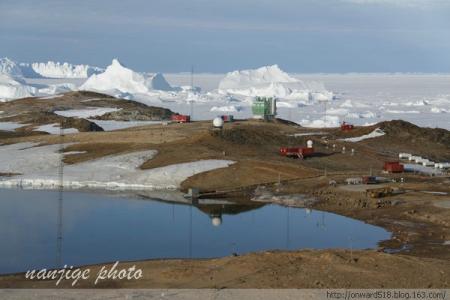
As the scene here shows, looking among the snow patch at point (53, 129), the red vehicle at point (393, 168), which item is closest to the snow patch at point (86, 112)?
the snow patch at point (53, 129)

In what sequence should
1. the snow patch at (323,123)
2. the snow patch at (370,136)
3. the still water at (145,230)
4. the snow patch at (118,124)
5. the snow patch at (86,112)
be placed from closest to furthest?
1. the still water at (145,230)
2. the snow patch at (370,136)
3. the snow patch at (118,124)
4. the snow patch at (86,112)
5. the snow patch at (323,123)

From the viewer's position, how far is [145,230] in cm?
5138

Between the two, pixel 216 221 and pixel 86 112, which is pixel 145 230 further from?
pixel 86 112

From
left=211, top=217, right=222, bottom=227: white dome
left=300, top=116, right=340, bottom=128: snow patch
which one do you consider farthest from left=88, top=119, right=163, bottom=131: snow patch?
left=211, top=217, right=222, bottom=227: white dome

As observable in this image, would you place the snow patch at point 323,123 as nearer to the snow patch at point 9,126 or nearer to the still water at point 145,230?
the snow patch at point 9,126

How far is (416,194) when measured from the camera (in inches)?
2525

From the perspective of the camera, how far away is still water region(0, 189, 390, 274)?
1710 inches

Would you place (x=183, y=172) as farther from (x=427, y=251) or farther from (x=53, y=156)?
(x=427, y=251)

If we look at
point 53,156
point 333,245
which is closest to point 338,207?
point 333,245

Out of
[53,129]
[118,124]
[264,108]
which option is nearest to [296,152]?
[53,129]

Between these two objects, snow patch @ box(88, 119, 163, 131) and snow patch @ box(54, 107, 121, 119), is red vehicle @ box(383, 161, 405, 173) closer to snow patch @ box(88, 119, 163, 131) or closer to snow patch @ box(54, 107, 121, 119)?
snow patch @ box(88, 119, 163, 131)

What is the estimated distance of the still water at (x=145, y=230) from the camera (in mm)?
43438

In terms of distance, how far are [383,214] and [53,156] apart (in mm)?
40223

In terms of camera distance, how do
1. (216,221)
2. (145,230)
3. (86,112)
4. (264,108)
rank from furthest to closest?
(86,112), (264,108), (216,221), (145,230)
